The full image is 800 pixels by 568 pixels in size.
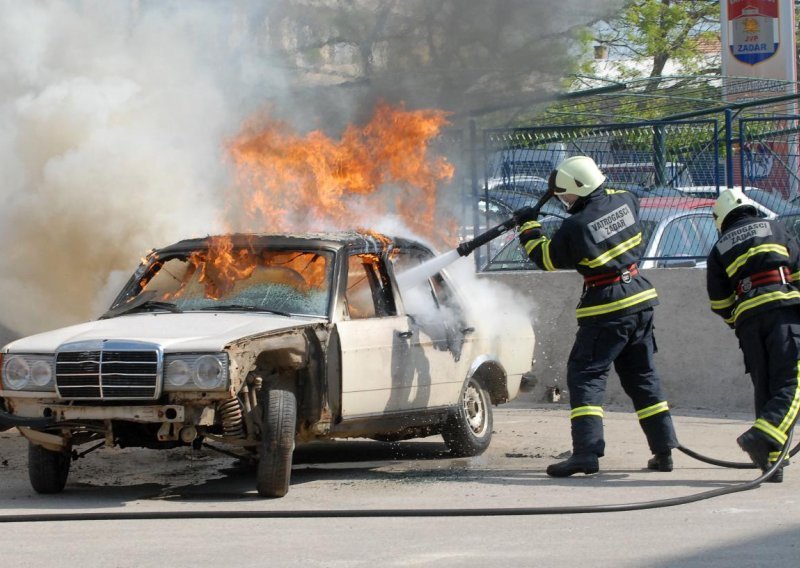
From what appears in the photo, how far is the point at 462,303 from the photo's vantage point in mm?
9891

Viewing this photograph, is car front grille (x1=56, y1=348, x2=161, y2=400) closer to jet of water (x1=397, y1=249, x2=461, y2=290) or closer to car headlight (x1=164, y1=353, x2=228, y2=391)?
car headlight (x1=164, y1=353, x2=228, y2=391)

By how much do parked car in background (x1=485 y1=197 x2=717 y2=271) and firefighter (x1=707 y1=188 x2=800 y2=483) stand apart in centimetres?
377

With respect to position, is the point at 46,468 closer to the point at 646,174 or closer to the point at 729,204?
the point at 729,204

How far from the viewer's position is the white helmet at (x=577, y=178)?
875cm

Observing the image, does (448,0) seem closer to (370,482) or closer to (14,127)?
(370,482)

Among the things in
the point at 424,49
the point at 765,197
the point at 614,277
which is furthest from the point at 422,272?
the point at 765,197

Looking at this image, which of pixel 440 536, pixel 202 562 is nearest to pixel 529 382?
pixel 440 536

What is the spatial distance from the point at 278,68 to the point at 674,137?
4.27 metres

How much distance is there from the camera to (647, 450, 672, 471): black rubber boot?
8844 mm

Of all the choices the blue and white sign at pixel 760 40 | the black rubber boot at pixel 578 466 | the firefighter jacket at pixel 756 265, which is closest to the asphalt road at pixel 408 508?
the black rubber boot at pixel 578 466

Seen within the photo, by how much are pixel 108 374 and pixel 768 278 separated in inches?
162

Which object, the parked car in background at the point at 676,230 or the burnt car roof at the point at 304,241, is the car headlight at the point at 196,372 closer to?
the burnt car roof at the point at 304,241

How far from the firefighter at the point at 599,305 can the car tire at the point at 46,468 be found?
309 cm

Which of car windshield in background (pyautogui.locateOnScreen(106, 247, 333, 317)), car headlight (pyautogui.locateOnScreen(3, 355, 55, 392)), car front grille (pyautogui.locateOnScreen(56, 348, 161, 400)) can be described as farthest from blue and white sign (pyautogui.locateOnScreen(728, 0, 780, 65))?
car headlight (pyautogui.locateOnScreen(3, 355, 55, 392))
